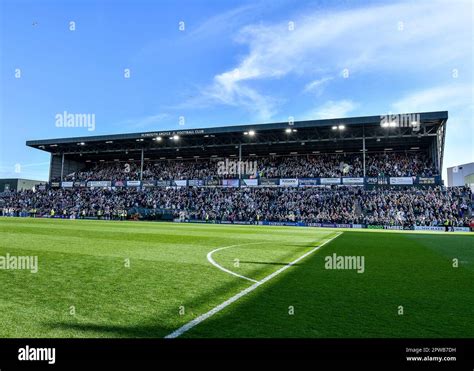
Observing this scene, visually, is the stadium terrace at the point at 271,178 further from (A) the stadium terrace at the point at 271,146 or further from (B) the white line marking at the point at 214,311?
(B) the white line marking at the point at 214,311

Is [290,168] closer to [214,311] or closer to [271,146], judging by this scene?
[271,146]

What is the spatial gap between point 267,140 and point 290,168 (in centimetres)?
608

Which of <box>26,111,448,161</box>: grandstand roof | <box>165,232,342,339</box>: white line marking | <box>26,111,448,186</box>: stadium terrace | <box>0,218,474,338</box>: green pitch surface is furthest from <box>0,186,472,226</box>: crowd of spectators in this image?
<box>165,232,342,339</box>: white line marking

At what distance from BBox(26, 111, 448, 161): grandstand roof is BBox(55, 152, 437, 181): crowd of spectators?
142 cm

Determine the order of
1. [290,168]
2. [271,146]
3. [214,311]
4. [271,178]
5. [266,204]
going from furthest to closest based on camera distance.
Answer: [271,146], [290,168], [271,178], [266,204], [214,311]

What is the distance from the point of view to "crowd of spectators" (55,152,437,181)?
48.2m

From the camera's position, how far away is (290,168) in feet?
174

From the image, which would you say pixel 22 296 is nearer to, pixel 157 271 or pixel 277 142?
pixel 157 271

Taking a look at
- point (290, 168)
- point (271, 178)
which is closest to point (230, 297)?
point (271, 178)

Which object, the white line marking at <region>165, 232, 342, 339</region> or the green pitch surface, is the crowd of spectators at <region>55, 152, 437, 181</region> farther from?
the white line marking at <region>165, 232, 342, 339</region>

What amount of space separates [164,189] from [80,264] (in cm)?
4811

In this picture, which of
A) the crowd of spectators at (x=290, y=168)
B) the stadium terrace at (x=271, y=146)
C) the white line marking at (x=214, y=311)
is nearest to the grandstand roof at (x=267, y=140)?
the stadium terrace at (x=271, y=146)
